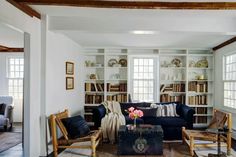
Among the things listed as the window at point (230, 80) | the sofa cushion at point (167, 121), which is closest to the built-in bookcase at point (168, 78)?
the window at point (230, 80)

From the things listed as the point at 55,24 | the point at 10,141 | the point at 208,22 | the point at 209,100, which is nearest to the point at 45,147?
the point at 10,141

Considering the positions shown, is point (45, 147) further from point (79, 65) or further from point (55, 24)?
point (79, 65)

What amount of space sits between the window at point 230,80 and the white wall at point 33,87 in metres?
4.65

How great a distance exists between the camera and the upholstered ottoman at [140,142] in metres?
4.90

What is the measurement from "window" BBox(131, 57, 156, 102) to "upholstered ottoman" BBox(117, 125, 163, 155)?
10.8 feet

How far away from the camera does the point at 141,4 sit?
12.3ft

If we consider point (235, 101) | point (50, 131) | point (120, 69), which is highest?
point (120, 69)

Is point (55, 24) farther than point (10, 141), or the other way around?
point (10, 141)

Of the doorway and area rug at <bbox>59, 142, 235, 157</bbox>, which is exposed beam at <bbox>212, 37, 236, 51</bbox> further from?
the doorway

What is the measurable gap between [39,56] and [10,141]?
96.2 inches

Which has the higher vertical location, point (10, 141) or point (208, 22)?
point (208, 22)

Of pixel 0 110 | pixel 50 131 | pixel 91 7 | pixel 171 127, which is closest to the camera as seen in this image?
pixel 91 7

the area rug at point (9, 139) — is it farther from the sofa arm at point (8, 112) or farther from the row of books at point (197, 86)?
the row of books at point (197, 86)

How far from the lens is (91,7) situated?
3846 mm
